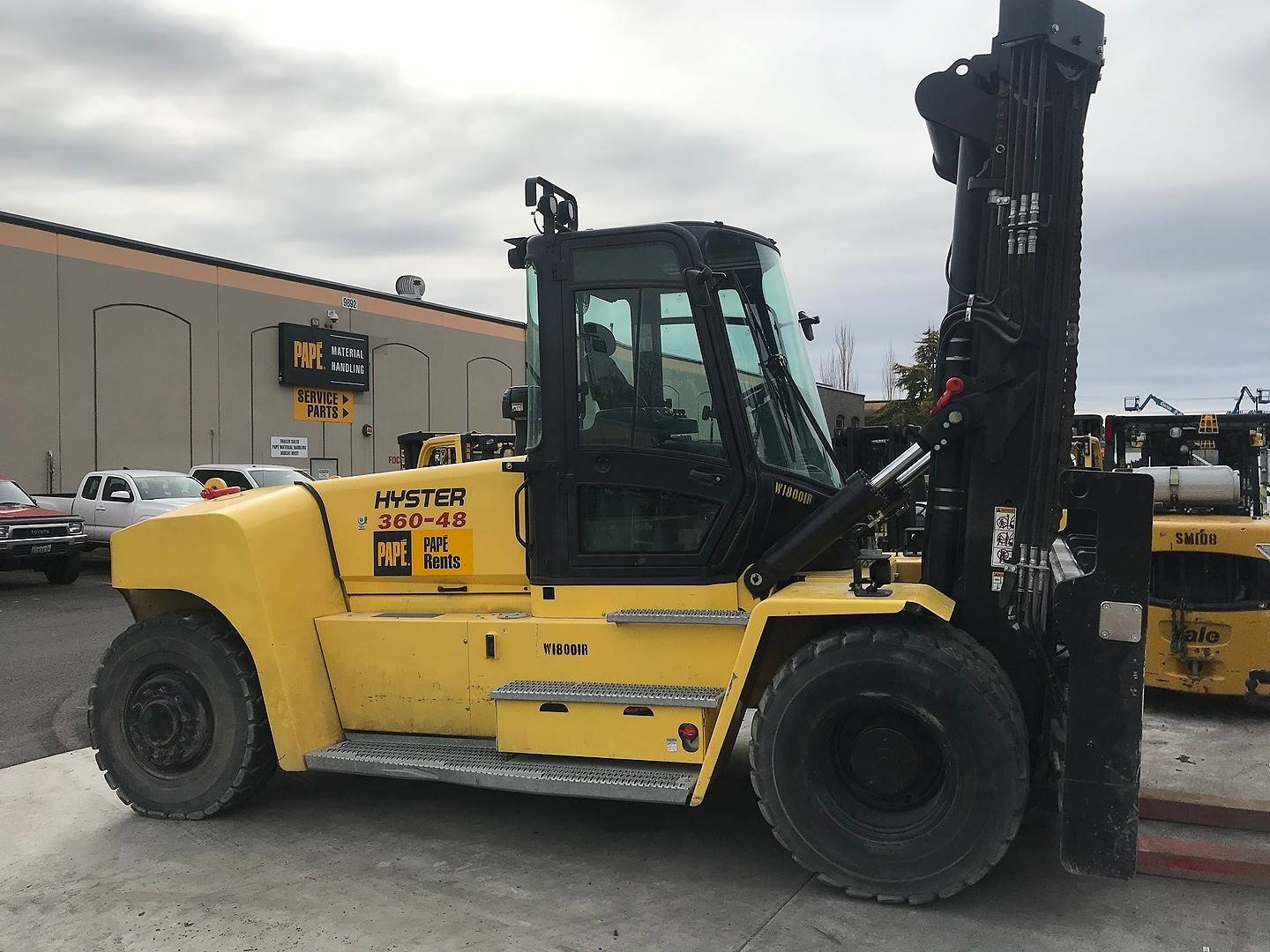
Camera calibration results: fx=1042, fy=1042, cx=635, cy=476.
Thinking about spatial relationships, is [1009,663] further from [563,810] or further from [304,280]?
[304,280]

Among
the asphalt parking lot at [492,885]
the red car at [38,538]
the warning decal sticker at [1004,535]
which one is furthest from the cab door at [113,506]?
the warning decal sticker at [1004,535]

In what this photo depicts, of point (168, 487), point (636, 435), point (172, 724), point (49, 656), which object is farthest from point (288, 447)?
point (636, 435)

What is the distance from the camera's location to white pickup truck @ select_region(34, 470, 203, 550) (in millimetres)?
18000

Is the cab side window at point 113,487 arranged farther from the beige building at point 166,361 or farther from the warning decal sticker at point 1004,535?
the warning decal sticker at point 1004,535

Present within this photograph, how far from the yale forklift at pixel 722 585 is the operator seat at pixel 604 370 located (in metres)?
0.01

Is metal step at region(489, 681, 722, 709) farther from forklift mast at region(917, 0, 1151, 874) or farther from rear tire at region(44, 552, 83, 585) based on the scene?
rear tire at region(44, 552, 83, 585)

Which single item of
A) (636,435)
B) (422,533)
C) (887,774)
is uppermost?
(636,435)

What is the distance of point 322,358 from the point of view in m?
27.2

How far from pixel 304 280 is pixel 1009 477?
25.4 m

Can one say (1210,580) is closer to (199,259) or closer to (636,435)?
(636,435)

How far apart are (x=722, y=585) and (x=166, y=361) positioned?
71.5 feet

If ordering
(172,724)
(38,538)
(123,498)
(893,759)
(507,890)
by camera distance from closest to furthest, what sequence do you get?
(893,759) < (507,890) < (172,724) < (38,538) < (123,498)

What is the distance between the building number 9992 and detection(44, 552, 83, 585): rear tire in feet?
44.5

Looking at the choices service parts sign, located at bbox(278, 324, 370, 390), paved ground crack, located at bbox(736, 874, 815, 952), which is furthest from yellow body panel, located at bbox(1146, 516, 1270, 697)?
service parts sign, located at bbox(278, 324, 370, 390)
